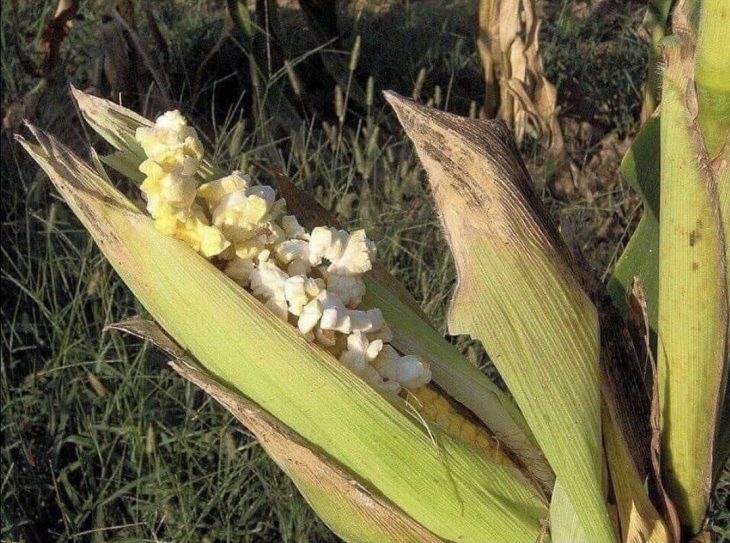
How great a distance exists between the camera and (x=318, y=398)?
1.87 ft

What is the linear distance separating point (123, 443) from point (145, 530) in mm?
137

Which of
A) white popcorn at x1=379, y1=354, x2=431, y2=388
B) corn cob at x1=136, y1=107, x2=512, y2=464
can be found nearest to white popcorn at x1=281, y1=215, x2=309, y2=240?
corn cob at x1=136, y1=107, x2=512, y2=464

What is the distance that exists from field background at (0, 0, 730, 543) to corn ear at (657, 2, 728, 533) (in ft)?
0.38

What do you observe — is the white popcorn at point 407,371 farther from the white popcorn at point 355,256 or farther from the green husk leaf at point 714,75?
the green husk leaf at point 714,75

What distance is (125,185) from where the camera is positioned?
4.89 feet

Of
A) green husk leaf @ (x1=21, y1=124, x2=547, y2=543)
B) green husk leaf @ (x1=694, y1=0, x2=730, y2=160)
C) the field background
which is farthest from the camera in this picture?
the field background

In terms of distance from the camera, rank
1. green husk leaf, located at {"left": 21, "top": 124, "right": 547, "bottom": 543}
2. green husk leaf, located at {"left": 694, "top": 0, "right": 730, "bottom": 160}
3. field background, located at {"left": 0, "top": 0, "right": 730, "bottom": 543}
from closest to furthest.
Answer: green husk leaf, located at {"left": 694, "top": 0, "right": 730, "bottom": 160}
green husk leaf, located at {"left": 21, "top": 124, "right": 547, "bottom": 543}
field background, located at {"left": 0, "top": 0, "right": 730, "bottom": 543}

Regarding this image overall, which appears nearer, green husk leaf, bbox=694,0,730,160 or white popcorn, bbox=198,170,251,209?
green husk leaf, bbox=694,0,730,160

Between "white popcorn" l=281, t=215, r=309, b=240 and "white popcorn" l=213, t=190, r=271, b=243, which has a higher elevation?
"white popcorn" l=213, t=190, r=271, b=243

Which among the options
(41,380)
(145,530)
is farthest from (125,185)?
(145,530)

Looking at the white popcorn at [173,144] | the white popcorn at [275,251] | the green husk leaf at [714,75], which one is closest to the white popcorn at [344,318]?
the white popcorn at [275,251]

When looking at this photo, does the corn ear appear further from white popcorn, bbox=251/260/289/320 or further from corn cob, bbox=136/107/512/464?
white popcorn, bbox=251/260/289/320

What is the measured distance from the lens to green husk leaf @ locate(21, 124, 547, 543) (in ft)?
1.87

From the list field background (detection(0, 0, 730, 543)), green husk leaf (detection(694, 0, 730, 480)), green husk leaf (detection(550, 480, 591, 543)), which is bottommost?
field background (detection(0, 0, 730, 543))
